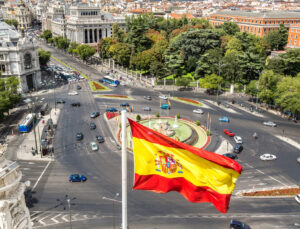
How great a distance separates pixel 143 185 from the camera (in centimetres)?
1673

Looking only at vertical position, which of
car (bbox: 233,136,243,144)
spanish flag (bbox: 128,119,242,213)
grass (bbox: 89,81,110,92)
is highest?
spanish flag (bbox: 128,119,242,213)

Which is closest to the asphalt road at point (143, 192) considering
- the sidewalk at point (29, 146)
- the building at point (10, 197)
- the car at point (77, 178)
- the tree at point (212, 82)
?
the car at point (77, 178)

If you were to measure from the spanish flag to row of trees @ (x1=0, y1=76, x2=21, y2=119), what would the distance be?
57.1 m

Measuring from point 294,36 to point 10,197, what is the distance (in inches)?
5386

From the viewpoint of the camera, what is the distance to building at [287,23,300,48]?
12394 cm

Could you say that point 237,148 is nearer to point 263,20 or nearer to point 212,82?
point 212,82

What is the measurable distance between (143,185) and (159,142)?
2552mm

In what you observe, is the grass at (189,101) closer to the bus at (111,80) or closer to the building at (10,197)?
the bus at (111,80)

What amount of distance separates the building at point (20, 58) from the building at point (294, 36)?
99976mm

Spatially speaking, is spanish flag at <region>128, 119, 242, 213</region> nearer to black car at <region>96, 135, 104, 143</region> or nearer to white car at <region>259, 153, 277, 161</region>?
white car at <region>259, 153, 277, 161</region>

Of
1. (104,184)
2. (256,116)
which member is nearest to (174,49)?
(256,116)

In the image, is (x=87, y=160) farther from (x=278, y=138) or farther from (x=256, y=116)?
(x=256, y=116)

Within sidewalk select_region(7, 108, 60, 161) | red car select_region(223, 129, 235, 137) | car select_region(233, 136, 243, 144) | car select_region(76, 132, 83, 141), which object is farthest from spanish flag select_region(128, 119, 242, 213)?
red car select_region(223, 129, 235, 137)

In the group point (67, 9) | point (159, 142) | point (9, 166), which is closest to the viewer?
point (9, 166)
